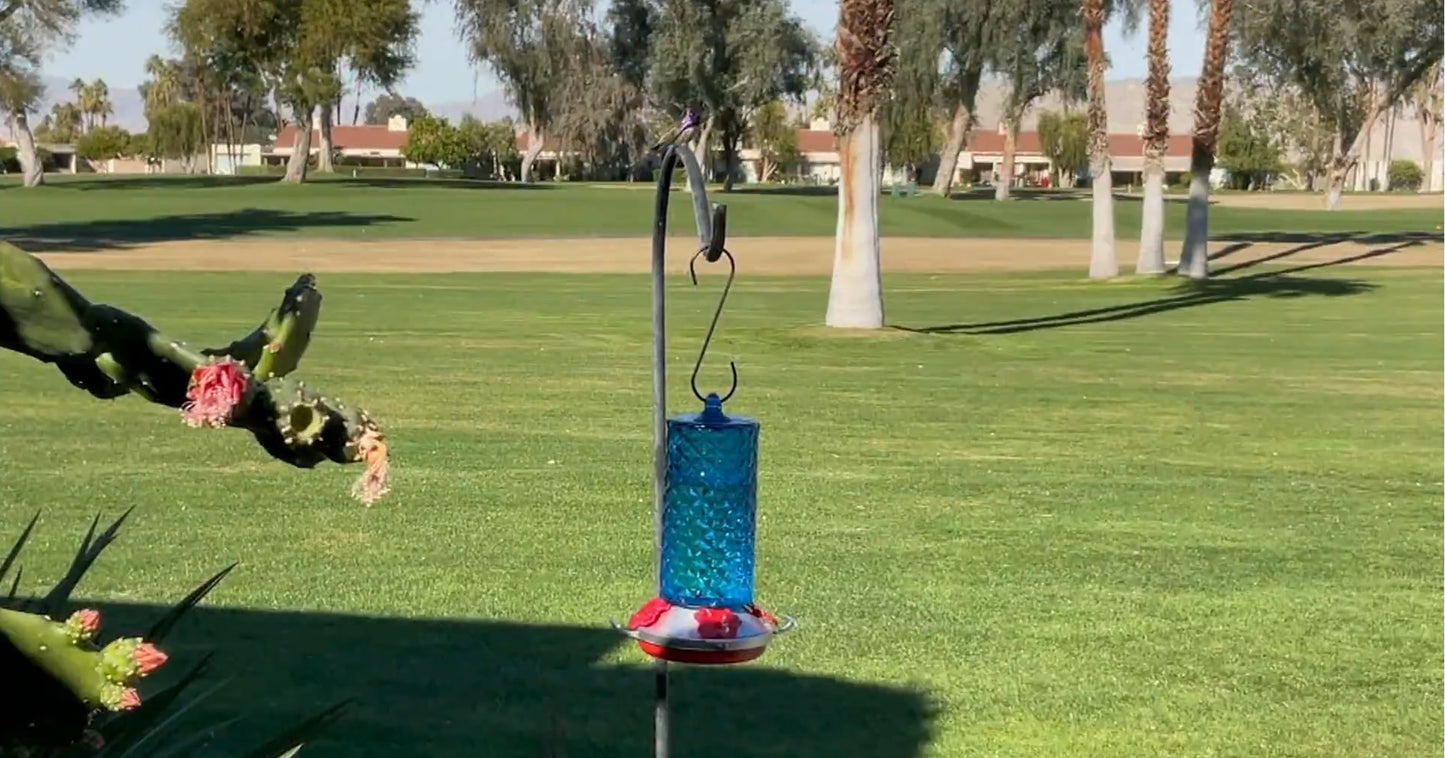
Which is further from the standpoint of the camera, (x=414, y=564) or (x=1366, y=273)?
(x=1366, y=273)

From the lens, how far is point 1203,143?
37125 mm

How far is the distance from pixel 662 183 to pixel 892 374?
15005 millimetres

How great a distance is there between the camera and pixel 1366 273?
3888 cm

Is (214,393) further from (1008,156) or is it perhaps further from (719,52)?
(1008,156)

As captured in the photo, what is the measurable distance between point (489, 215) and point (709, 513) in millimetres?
57094

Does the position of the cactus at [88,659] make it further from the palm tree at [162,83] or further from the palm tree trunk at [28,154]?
the palm tree at [162,83]

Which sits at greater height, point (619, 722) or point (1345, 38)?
point (1345, 38)

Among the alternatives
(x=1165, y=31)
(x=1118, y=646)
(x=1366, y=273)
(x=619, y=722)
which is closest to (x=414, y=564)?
(x=619, y=722)

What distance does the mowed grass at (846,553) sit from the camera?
679 cm

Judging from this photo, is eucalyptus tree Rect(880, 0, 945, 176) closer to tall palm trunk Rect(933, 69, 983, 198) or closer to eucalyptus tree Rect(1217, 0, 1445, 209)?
tall palm trunk Rect(933, 69, 983, 198)

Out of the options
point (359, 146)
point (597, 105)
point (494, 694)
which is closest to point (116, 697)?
point (494, 694)

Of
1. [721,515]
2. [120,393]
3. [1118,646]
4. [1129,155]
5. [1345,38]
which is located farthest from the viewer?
[1129,155]

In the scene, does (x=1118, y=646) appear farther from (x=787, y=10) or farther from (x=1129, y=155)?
(x=1129, y=155)

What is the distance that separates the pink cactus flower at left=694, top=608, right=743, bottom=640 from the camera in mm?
3410
